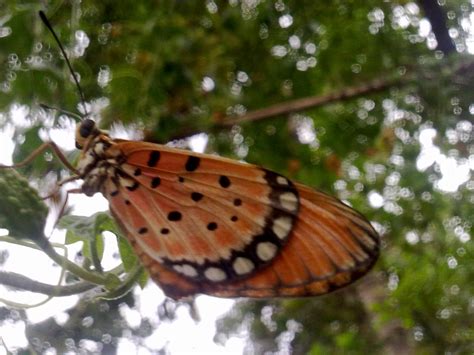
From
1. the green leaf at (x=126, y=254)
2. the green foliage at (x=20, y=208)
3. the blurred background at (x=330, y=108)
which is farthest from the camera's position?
the blurred background at (x=330, y=108)

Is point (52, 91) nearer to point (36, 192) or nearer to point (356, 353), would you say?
point (36, 192)

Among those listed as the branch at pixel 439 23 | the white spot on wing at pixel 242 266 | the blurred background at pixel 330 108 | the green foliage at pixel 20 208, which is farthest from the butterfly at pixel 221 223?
the branch at pixel 439 23

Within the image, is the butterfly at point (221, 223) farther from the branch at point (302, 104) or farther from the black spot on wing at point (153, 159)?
the branch at point (302, 104)

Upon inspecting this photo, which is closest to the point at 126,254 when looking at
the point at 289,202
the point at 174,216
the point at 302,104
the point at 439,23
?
the point at 174,216

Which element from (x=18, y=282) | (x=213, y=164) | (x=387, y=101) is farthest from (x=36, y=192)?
(x=387, y=101)

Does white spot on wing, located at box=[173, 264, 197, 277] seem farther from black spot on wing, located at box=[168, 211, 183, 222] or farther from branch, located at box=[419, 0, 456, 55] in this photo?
branch, located at box=[419, 0, 456, 55]

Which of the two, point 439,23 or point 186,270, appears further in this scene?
point 439,23

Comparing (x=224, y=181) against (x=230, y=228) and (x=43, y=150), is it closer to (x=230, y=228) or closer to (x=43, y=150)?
(x=230, y=228)
